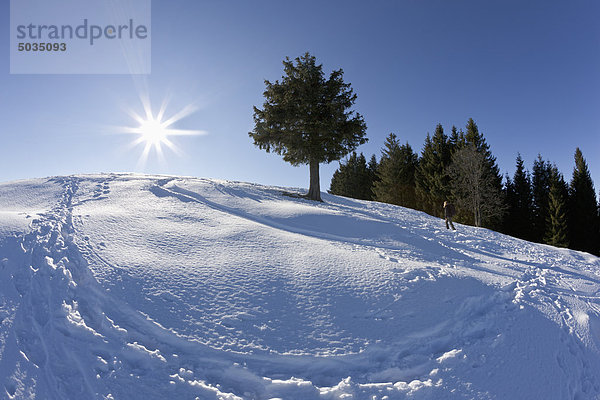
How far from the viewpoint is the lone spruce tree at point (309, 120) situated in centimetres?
1495

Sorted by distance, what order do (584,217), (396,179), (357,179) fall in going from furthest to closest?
(357,179), (396,179), (584,217)

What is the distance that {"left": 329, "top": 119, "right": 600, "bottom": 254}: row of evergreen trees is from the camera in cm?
2850

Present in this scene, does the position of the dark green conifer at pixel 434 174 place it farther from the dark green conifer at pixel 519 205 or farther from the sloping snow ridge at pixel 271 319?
the sloping snow ridge at pixel 271 319

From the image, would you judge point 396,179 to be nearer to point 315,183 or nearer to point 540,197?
point 540,197

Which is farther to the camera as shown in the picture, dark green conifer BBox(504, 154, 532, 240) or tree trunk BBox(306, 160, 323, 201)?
dark green conifer BBox(504, 154, 532, 240)

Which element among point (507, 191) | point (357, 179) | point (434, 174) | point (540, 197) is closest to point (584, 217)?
point (540, 197)

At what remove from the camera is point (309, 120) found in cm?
1486

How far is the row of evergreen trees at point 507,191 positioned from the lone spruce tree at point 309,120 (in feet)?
53.4

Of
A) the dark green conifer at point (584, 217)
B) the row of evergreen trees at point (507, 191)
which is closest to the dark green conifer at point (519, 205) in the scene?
the row of evergreen trees at point (507, 191)

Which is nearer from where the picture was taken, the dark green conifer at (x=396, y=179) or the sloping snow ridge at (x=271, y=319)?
the sloping snow ridge at (x=271, y=319)

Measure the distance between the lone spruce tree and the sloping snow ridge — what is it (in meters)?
9.70

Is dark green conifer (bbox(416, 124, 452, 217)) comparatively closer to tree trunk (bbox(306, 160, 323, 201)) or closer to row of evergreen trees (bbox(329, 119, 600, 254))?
row of evergreen trees (bbox(329, 119, 600, 254))

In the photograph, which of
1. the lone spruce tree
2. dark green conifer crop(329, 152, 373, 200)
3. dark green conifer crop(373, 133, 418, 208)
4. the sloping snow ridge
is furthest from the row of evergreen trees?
the sloping snow ridge

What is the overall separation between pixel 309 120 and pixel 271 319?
514 inches
